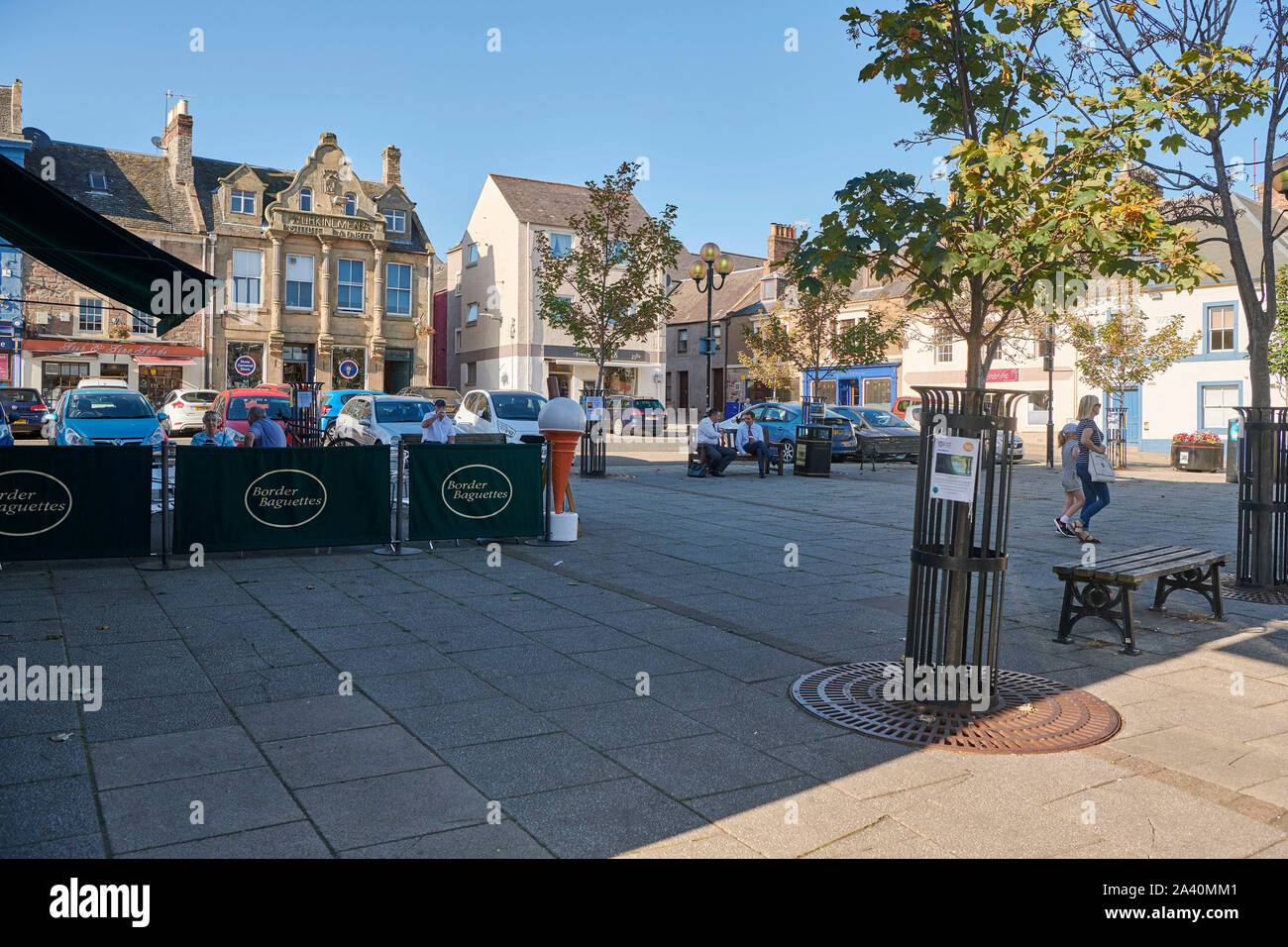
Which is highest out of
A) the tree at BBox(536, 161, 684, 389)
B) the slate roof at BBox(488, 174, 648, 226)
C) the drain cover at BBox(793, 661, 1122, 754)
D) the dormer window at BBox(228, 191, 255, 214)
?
the slate roof at BBox(488, 174, 648, 226)

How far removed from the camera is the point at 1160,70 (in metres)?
6.62

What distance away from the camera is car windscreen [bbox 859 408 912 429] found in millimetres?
29000

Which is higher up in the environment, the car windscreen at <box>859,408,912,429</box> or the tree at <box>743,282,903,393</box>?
the tree at <box>743,282,903,393</box>

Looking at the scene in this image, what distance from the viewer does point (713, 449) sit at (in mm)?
21766

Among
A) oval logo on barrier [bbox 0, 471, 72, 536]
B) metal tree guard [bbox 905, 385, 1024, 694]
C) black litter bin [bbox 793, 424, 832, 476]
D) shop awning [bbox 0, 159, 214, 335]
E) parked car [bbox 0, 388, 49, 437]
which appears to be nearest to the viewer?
metal tree guard [bbox 905, 385, 1024, 694]

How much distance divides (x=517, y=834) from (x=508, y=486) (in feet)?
25.2

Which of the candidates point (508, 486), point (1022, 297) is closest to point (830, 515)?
point (508, 486)

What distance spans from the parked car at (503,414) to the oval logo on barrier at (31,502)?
12577 millimetres

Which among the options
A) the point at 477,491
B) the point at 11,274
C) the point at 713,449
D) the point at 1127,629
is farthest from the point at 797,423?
the point at 11,274

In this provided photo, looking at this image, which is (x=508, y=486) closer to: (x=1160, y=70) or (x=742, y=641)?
(x=742, y=641)

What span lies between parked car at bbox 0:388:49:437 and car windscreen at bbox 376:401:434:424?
12.8m

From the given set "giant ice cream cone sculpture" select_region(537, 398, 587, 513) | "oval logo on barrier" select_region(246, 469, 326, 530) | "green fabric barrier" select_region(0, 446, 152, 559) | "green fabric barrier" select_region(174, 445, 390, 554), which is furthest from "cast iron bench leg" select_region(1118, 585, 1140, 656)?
"green fabric barrier" select_region(0, 446, 152, 559)

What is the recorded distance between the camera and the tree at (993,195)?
5.32 meters

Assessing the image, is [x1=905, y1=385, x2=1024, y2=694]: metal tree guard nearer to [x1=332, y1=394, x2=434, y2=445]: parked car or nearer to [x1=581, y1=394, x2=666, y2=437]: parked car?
[x1=332, y1=394, x2=434, y2=445]: parked car
